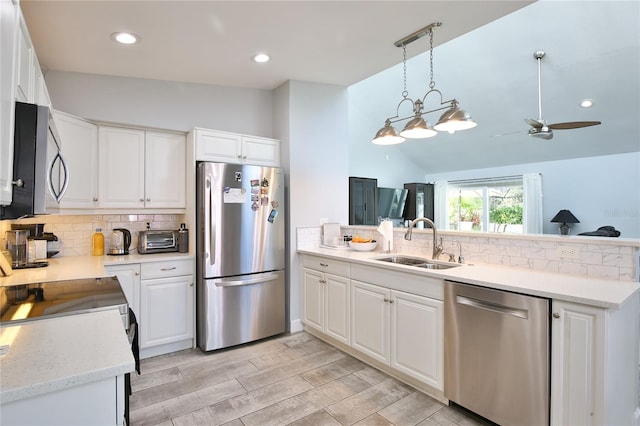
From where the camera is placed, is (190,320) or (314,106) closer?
(190,320)

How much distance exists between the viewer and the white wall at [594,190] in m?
5.98

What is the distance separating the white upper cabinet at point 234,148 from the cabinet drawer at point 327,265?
1.11m

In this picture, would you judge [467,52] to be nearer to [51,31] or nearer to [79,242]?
[51,31]

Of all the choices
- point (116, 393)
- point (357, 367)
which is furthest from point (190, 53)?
point (357, 367)

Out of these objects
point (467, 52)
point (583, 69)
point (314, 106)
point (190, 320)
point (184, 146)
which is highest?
point (467, 52)

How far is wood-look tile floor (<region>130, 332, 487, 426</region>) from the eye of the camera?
7.04ft

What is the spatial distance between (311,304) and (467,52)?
14.1 ft

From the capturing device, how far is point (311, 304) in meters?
3.50

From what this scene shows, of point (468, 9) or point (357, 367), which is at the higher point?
point (468, 9)

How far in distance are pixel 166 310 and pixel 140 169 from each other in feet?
4.42

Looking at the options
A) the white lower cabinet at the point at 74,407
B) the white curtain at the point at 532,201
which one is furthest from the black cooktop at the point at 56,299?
the white curtain at the point at 532,201

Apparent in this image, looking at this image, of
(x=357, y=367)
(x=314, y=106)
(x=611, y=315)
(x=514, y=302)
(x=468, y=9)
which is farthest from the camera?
(x=314, y=106)

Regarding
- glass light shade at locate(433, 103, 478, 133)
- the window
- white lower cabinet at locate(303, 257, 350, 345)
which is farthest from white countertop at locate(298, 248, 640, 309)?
the window

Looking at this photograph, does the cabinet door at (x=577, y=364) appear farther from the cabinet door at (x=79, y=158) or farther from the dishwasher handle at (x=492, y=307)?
the cabinet door at (x=79, y=158)
